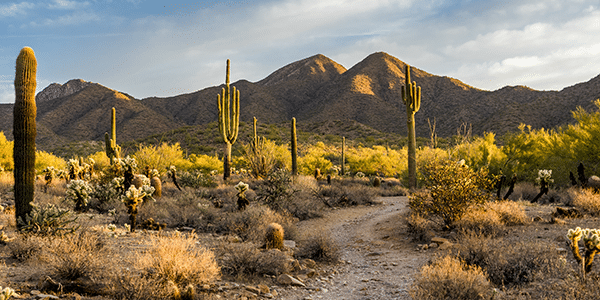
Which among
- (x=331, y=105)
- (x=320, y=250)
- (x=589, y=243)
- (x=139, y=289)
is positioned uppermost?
(x=331, y=105)

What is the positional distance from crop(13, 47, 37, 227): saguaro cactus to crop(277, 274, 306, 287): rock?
213 inches

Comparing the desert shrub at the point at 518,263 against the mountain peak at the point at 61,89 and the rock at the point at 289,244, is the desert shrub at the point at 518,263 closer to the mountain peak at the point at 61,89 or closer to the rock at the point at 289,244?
the rock at the point at 289,244

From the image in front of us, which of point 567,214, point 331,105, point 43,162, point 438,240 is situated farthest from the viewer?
point 331,105

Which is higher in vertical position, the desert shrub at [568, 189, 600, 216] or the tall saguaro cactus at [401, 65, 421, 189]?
the tall saguaro cactus at [401, 65, 421, 189]

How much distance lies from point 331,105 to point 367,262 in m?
62.5

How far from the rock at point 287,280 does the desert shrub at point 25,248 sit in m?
3.83

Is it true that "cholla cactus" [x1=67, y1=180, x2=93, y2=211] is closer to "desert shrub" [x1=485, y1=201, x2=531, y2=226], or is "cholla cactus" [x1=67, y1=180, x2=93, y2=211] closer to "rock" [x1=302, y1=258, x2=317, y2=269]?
"rock" [x1=302, y1=258, x2=317, y2=269]

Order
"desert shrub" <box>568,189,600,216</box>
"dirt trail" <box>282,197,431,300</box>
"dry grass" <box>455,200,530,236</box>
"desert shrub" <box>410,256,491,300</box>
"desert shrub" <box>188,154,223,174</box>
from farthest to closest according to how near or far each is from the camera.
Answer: "desert shrub" <box>188,154,223,174</box> < "desert shrub" <box>568,189,600,216</box> < "dry grass" <box>455,200,530,236</box> < "dirt trail" <box>282,197,431,300</box> < "desert shrub" <box>410,256,491,300</box>

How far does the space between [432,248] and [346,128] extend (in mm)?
48733

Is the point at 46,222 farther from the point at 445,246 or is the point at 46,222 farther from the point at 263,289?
the point at 445,246

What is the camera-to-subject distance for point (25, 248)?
5.82 metres

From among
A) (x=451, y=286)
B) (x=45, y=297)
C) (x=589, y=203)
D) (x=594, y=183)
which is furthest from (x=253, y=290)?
(x=594, y=183)

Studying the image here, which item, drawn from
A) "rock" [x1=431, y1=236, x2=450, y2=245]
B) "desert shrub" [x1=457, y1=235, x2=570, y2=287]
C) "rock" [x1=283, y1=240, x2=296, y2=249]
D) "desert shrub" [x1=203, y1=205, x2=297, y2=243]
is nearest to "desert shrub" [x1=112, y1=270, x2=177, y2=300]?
"rock" [x1=283, y1=240, x2=296, y2=249]

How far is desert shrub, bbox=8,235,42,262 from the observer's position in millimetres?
5742
